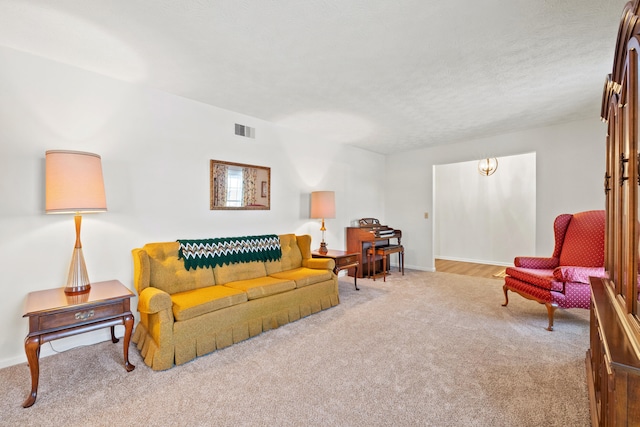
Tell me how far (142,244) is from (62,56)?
175cm

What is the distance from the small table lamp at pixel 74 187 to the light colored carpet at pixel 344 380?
78cm

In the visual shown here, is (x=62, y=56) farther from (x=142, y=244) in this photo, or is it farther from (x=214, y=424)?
(x=214, y=424)

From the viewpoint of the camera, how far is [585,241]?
326 cm

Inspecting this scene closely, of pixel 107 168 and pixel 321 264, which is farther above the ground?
pixel 107 168

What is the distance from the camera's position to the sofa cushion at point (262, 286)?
2.95m

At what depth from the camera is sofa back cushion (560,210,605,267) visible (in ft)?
10.4

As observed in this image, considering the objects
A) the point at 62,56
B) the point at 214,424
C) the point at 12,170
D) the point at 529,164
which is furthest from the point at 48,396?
the point at 529,164

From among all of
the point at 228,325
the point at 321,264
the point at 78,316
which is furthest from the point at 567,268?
the point at 78,316

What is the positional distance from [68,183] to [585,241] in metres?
4.89

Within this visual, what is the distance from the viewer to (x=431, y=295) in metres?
4.22

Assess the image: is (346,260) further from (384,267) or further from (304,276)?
(384,267)

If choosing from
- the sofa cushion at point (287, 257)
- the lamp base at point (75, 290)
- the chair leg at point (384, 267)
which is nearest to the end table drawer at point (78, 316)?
the lamp base at point (75, 290)

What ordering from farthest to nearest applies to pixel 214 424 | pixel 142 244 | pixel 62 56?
pixel 142 244
pixel 62 56
pixel 214 424

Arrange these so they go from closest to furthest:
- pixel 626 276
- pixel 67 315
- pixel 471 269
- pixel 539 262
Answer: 1. pixel 626 276
2. pixel 67 315
3. pixel 539 262
4. pixel 471 269
